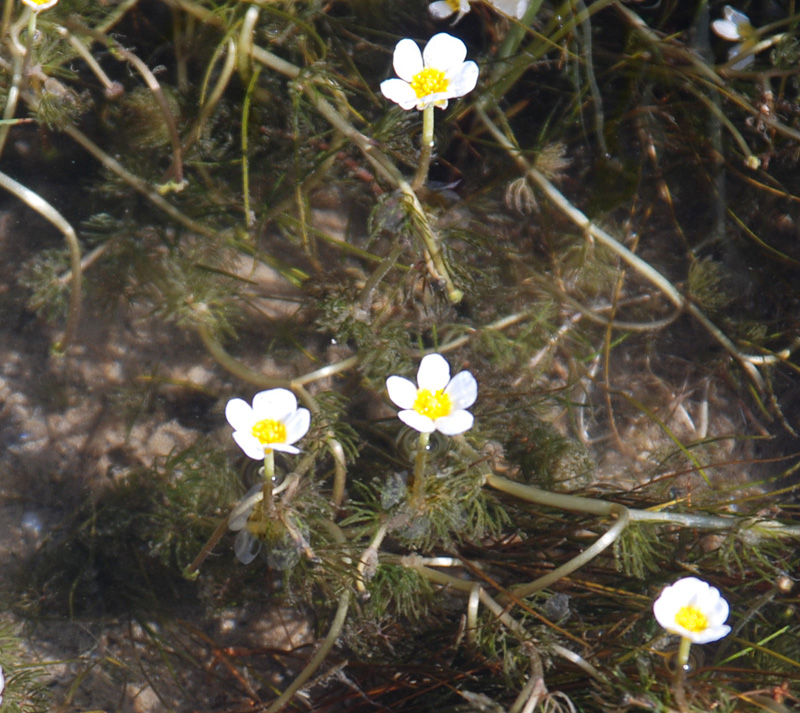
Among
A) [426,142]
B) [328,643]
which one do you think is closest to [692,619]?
[328,643]

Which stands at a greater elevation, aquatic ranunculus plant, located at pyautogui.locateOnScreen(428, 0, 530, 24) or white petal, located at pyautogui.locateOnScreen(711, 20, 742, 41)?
aquatic ranunculus plant, located at pyautogui.locateOnScreen(428, 0, 530, 24)

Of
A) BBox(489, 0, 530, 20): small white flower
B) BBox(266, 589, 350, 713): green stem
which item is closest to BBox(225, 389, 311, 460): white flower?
BBox(266, 589, 350, 713): green stem

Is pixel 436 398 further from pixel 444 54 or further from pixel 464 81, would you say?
pixel 444 54

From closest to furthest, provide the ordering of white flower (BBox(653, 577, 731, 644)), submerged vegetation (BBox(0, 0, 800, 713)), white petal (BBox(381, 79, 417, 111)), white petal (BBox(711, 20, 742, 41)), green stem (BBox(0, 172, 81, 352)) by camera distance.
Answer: white flower (BBox(653, 577, 731, 644))
white petal (BBox(381, 79, 417, 111))
submerged vegetation (BBox(0, 0, 800, 713))
green stem (BBox(0, 172, 81, 352))
white petal (BBox(711, 20, 742, 41))

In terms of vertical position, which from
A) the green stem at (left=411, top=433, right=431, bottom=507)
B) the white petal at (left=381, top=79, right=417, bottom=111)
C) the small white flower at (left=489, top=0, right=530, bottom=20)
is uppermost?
the white petal at (left=381, top=79, right=417, bottom=111)

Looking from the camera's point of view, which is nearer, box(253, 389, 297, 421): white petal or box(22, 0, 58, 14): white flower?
box(253, 389, 297, 421): white petal

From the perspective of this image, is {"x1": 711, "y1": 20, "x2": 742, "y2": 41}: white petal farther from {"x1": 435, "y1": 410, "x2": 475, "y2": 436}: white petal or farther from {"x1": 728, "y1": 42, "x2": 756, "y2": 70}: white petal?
{"x1": 435, "y1": 410, "x2": 475, "y2": 436}: white petal
